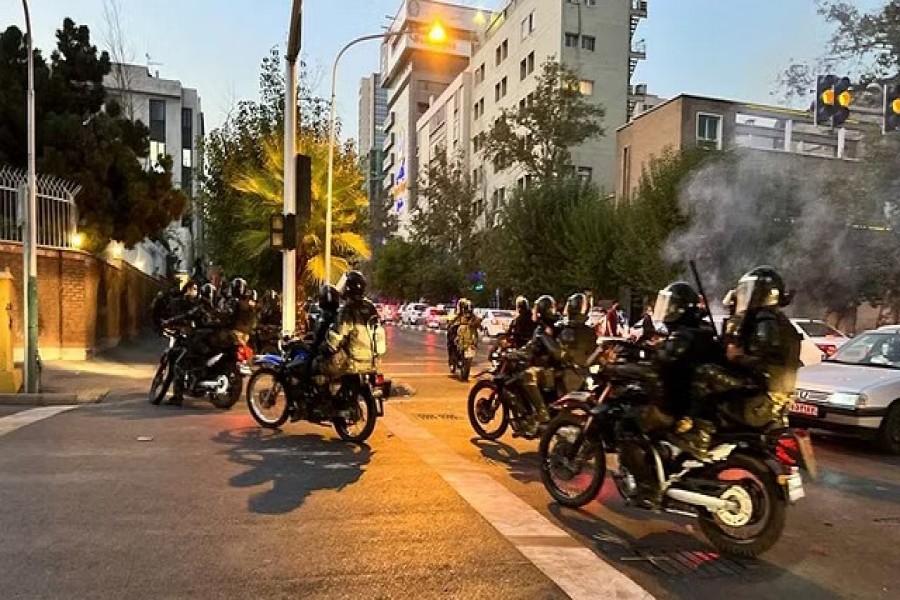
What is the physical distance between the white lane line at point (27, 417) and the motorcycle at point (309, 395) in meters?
2.73

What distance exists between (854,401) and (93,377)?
488 inches

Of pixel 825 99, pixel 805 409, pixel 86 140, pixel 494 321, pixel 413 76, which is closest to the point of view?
pixel 805 409

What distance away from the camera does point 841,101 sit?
14.3 meters

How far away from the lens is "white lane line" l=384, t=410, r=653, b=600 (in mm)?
4574

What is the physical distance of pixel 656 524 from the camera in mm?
5965

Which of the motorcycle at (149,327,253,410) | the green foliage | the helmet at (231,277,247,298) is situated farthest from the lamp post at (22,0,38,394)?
the green foliage

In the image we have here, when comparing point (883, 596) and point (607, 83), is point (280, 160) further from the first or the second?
point (607, 83)

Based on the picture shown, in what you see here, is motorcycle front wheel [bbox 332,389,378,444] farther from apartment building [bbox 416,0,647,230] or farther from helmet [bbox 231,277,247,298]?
apartment building [bbox 416,0,647,230]

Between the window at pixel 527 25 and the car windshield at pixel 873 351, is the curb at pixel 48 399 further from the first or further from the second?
the window at pixel 527 25

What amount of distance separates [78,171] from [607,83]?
4312 cm

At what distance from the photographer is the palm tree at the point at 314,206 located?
58.6 feet

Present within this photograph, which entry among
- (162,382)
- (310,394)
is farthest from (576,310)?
(162,382)

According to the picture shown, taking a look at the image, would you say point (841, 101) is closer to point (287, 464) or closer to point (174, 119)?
point (287, 464)

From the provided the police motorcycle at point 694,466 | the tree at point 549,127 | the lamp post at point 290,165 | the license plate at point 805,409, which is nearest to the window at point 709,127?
the tree at point 549,127
